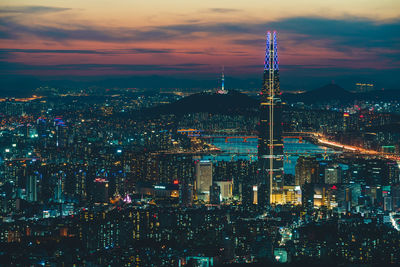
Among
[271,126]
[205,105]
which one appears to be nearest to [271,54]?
[271,126]

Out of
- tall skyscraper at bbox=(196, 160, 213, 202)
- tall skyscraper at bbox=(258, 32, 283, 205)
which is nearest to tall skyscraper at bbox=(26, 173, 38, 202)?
tall skyscraper at bbox=(196, 160, 213, 202)

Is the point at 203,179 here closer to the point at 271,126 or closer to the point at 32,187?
the point at 271,126

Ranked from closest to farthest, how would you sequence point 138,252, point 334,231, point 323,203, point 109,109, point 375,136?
point 138,252 → point 334,231 → point 323,203 → point 375,136 → point 109,109

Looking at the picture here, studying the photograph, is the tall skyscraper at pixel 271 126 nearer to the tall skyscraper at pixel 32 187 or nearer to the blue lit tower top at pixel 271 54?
the blue lit tower top at pixel 271 54

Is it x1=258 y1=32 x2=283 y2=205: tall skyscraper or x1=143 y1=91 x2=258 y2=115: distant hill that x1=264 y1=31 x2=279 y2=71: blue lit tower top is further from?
x1=143 y1=91 x2=258 y2=115: distant hill

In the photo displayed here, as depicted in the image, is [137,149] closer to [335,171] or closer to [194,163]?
[194,163]

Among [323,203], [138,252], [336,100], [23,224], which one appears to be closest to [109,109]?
[336,100]
